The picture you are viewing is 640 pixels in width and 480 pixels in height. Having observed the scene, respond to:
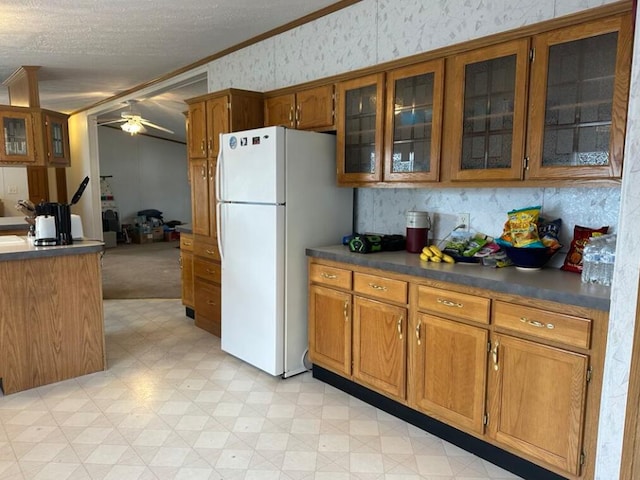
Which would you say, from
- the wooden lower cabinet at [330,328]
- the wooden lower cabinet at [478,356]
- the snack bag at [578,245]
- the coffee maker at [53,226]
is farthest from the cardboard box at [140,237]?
the snack bag at [578,245]

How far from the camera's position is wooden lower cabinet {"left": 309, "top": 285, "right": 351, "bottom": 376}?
8.93ft

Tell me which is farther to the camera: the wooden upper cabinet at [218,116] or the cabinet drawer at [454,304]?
the wooden upper cabinet at [218,116]

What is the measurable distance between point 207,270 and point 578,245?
9.25ft

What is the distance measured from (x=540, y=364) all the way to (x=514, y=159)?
3.04 ft

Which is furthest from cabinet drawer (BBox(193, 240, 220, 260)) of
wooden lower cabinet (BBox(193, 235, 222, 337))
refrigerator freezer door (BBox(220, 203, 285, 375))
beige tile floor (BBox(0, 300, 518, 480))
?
beige tile floor (BBox(0, 300, 518, 480))

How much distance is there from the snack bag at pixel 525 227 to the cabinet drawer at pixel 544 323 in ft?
1.23

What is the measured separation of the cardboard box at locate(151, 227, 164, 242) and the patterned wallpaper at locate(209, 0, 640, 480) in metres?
6.66

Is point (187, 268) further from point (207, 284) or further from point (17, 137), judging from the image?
point (17, 137)

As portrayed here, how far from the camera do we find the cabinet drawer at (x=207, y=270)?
3742 mm

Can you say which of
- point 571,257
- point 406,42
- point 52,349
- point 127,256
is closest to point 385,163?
point 406,42

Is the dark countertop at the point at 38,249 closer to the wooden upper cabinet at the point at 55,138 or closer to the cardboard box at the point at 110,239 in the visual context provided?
the wooden upper cabinet at the point at 55,138

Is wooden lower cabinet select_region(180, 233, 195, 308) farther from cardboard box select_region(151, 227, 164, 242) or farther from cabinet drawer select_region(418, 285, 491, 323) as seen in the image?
cardboard box select_region(151, 227, 164, 242)

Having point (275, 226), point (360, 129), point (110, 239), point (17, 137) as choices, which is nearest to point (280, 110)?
point (360, 129)

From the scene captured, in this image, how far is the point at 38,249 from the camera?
2.81 meters
